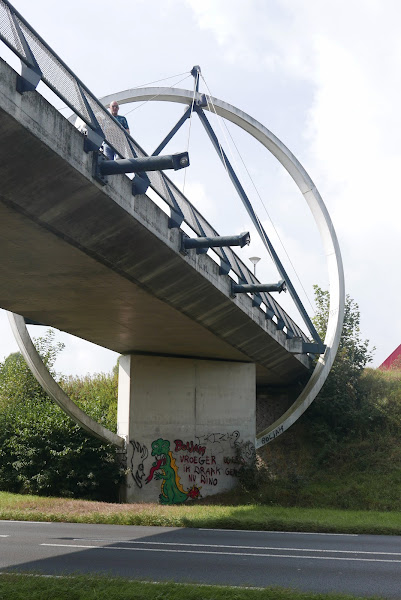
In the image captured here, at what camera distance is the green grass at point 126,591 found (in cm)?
702

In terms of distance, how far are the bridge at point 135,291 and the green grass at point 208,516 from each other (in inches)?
115

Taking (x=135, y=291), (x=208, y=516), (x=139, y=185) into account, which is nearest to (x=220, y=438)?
(x=208, y=516)

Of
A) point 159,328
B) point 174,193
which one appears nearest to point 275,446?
point 159,328

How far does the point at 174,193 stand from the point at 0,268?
3.79 meters

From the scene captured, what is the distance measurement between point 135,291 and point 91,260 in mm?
2397

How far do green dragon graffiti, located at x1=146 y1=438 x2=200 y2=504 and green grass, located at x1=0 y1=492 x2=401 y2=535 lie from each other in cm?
171

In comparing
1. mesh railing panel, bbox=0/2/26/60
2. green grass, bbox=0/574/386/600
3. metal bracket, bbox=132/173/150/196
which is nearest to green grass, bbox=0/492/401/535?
metal bracket, bbox=132/173/150/196

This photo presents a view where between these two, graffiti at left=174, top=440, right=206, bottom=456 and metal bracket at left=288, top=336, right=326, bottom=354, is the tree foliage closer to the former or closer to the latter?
graffiti at left=174, top=440, right=206, bottom=456

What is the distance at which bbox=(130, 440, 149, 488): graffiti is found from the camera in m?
21.9

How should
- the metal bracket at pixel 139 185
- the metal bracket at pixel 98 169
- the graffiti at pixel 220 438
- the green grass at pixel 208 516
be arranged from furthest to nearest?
the graffiti at pixel 220 438 < the green grass at pixel 208 516 < the metal bracket at pixel 139 185 < the metal bracket at pixel 98 169

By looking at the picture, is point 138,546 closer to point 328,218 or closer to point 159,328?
point 159,328

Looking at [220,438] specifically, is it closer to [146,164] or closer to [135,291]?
[135,291]

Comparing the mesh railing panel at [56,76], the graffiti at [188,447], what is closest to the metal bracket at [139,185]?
the mesh railing panel at [56,76]

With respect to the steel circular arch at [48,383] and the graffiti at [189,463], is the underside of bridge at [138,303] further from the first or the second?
the steel circular arch at [48,383]
